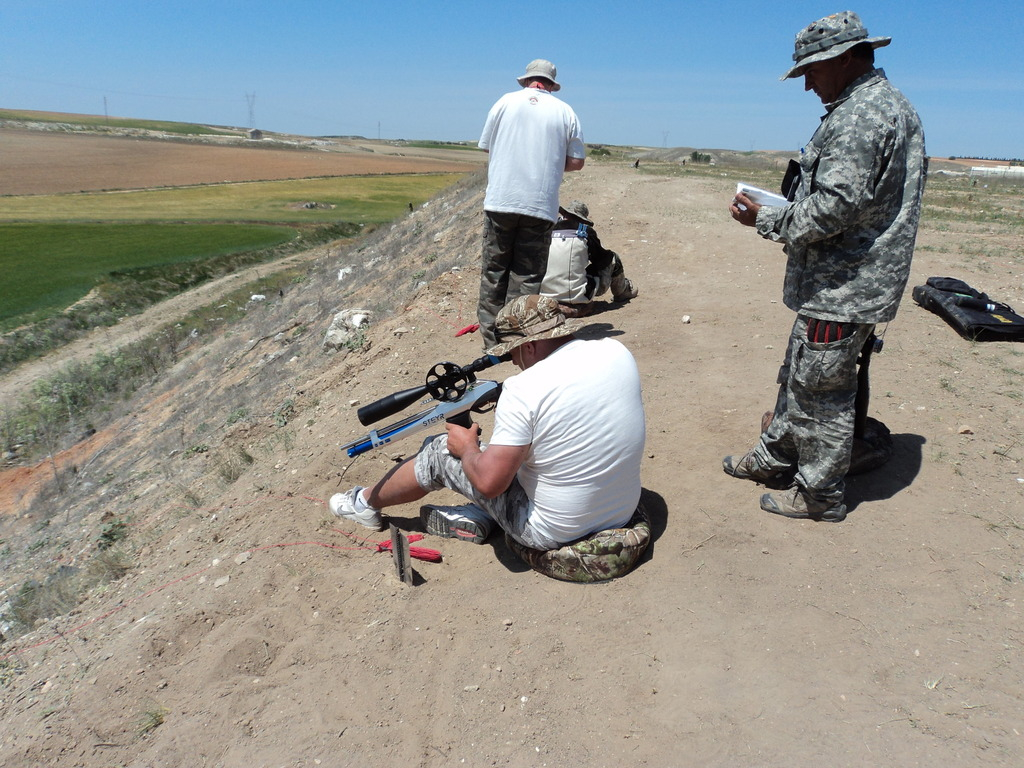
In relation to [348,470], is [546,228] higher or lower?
higher

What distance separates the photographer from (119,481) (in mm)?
8086

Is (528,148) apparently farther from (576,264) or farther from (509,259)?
(576,264)

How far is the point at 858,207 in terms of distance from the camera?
9.77 ft

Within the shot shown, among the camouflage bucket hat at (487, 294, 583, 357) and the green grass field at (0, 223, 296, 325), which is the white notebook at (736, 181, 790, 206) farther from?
the green grass field at (0, 223, 296, 325)

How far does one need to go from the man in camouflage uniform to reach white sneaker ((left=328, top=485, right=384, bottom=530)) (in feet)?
7.48

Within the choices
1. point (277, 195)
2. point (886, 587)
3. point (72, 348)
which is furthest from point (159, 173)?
point (886, 587)

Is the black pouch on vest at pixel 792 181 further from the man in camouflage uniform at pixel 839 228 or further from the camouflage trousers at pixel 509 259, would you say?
the camouflage trousers at pixel 509 259

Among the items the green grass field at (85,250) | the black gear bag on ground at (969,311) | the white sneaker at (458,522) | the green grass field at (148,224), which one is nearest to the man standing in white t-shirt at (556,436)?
the white sneaker at (458,522)

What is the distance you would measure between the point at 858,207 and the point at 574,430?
151cm

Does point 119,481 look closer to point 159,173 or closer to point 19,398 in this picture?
point 19,398

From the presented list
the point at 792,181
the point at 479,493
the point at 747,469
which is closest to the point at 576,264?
the point at 747,469

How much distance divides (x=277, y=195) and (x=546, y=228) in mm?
35581

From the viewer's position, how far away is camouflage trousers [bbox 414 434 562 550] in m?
3.30

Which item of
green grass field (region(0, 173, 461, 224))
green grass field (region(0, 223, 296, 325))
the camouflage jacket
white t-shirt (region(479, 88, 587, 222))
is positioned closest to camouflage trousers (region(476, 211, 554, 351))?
white t-shirt (region(479, 88, 587, 222))
